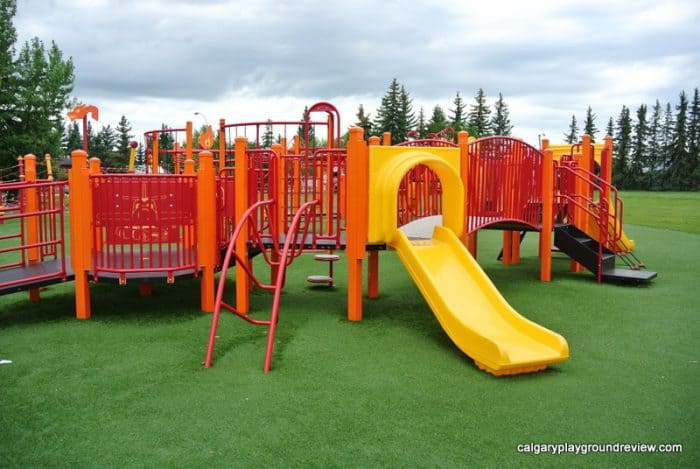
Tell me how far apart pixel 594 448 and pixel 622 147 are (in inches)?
→ 3195

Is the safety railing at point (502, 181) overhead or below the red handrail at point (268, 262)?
overhead

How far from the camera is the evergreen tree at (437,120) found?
217 ft

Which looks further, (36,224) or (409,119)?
(409,119)

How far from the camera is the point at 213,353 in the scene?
5.88 m

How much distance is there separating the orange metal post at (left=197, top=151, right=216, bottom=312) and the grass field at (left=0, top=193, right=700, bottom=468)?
1.54 ft

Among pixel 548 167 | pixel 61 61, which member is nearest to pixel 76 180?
pixel 548 167

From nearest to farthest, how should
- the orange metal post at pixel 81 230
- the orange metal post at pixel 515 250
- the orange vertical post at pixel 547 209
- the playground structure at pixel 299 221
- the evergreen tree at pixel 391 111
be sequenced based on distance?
the playground structure at pixel 299 221 < the orange metal post at pixel 81 230 < the orange vertical post at pixel 547 209 < the orange metal post at pixel 515 250 < the evergreen tree at pixel 391 111

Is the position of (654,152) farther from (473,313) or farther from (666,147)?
(473,313)

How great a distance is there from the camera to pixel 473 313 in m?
6.30

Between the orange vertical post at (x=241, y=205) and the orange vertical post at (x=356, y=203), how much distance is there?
50.7 inches

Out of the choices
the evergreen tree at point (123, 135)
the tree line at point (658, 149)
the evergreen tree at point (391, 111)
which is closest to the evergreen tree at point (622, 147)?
the tree line at point (658, 149)

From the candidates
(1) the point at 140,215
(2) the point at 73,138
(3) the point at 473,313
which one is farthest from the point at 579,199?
(2) the point at 73,138

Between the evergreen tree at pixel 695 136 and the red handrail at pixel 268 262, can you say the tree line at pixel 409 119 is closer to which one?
the evergreen tree at pixel 695 136

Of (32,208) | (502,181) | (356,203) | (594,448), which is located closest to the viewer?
(594,448)
